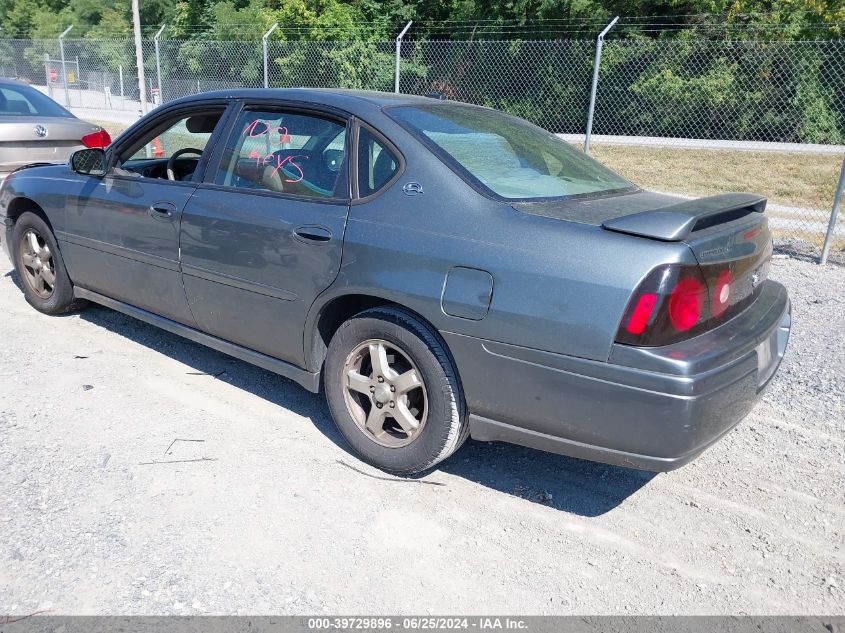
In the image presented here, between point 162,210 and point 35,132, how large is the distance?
4.32m

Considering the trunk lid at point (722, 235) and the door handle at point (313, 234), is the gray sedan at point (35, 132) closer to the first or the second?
the door handle at point (313, 234)

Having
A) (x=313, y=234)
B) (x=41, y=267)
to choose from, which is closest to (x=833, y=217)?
(x=313, y=234)

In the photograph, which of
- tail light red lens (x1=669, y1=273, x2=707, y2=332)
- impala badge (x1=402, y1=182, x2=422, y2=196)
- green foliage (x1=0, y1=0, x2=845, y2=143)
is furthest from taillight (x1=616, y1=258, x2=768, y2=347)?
green foliage (x1=0, y1=0, x2=845, y2=143)

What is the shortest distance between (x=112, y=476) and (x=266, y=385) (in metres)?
1.21

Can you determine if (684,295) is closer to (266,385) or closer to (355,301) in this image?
(355,301)

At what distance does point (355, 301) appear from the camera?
136 inches

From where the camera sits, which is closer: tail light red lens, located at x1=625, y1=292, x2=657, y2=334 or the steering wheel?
tail light red lens, located at x1=625, y1=292, x2=657, y2=334

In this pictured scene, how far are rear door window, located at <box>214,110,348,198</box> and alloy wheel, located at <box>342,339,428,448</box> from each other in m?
0.78

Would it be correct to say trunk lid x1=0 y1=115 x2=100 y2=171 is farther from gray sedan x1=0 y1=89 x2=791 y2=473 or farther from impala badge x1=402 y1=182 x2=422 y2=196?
impala badge x1=402 y1=182 x2=422 y2=196

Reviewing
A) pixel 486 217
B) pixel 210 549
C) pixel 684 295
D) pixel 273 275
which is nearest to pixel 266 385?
pixel 273 275

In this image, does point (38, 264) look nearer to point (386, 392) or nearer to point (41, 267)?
point (41, 267)

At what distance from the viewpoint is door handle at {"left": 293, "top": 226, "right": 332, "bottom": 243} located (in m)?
3.37

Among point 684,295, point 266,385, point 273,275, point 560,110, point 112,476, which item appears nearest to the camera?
point 684,295

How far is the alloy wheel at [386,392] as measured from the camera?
3250 millimetres
